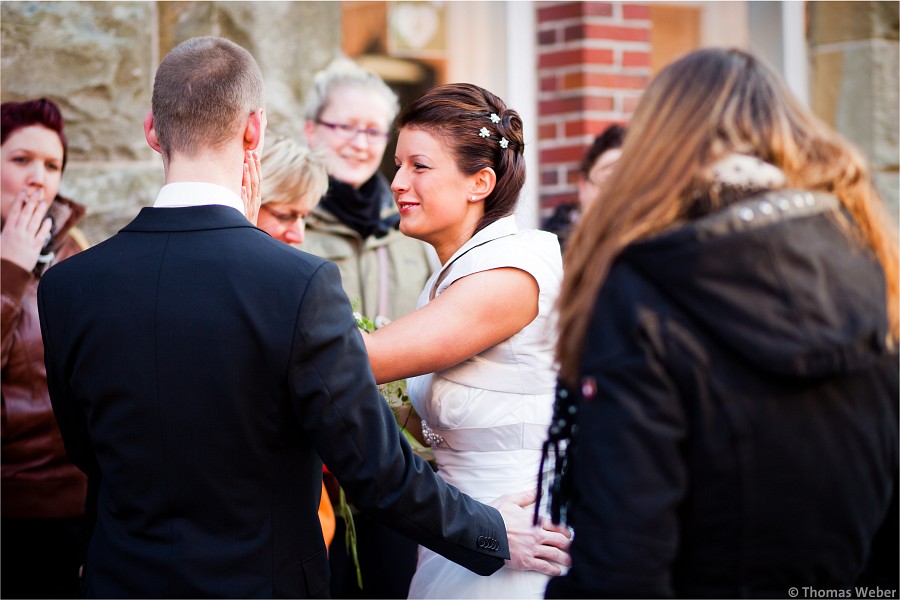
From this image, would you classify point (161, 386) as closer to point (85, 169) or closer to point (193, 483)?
point (193, 483)

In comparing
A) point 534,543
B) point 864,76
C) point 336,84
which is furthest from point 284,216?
point 864,76

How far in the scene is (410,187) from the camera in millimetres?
2742

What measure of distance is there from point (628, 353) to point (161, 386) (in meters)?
0.95

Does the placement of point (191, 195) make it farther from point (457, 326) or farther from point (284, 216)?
point (284, 216)

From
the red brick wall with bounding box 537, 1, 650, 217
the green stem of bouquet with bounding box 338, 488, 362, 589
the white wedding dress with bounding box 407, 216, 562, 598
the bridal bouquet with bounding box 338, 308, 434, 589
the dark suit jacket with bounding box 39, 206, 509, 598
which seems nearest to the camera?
the dark suit jacket with bounding box 39, 206, 509, 598

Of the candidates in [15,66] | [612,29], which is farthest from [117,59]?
[612,29]

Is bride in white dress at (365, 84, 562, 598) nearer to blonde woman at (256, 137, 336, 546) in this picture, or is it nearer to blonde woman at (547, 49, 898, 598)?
blonde woman at (256, 137, 336, 546)

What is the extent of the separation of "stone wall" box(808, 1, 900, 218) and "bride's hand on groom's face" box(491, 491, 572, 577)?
366 centimetres

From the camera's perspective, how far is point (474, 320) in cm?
246

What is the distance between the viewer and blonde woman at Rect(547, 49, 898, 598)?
146 centimetres

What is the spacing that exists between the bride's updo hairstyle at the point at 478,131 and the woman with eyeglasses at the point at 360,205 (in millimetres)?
1132

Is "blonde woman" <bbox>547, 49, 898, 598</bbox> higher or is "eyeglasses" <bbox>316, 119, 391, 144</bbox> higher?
"eyeglasses" <bbox>316, 119, 391, 144</bbox>

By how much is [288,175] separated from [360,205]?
67 centimetres

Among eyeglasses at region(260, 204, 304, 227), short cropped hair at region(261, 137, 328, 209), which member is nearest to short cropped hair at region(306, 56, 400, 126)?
short cropped hair at region(261, 137, 328, 209)
